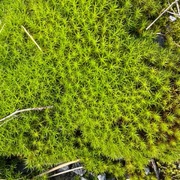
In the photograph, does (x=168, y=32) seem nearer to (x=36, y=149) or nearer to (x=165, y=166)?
(x=165, y=166)

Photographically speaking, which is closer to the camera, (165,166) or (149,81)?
(149,81)

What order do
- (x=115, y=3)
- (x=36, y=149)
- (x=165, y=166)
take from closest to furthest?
1. (x=115, y=3)
2. (x=36, y=149)
3. (x=165, y=166)

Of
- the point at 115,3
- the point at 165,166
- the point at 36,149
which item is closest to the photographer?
the point at 115,3

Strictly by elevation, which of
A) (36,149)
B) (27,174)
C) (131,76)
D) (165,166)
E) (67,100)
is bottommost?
(27,174)

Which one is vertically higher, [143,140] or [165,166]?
[143,140]

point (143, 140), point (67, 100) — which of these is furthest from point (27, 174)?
point (143, 140)

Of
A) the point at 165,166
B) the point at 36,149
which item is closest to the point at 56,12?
the point at 36,149
